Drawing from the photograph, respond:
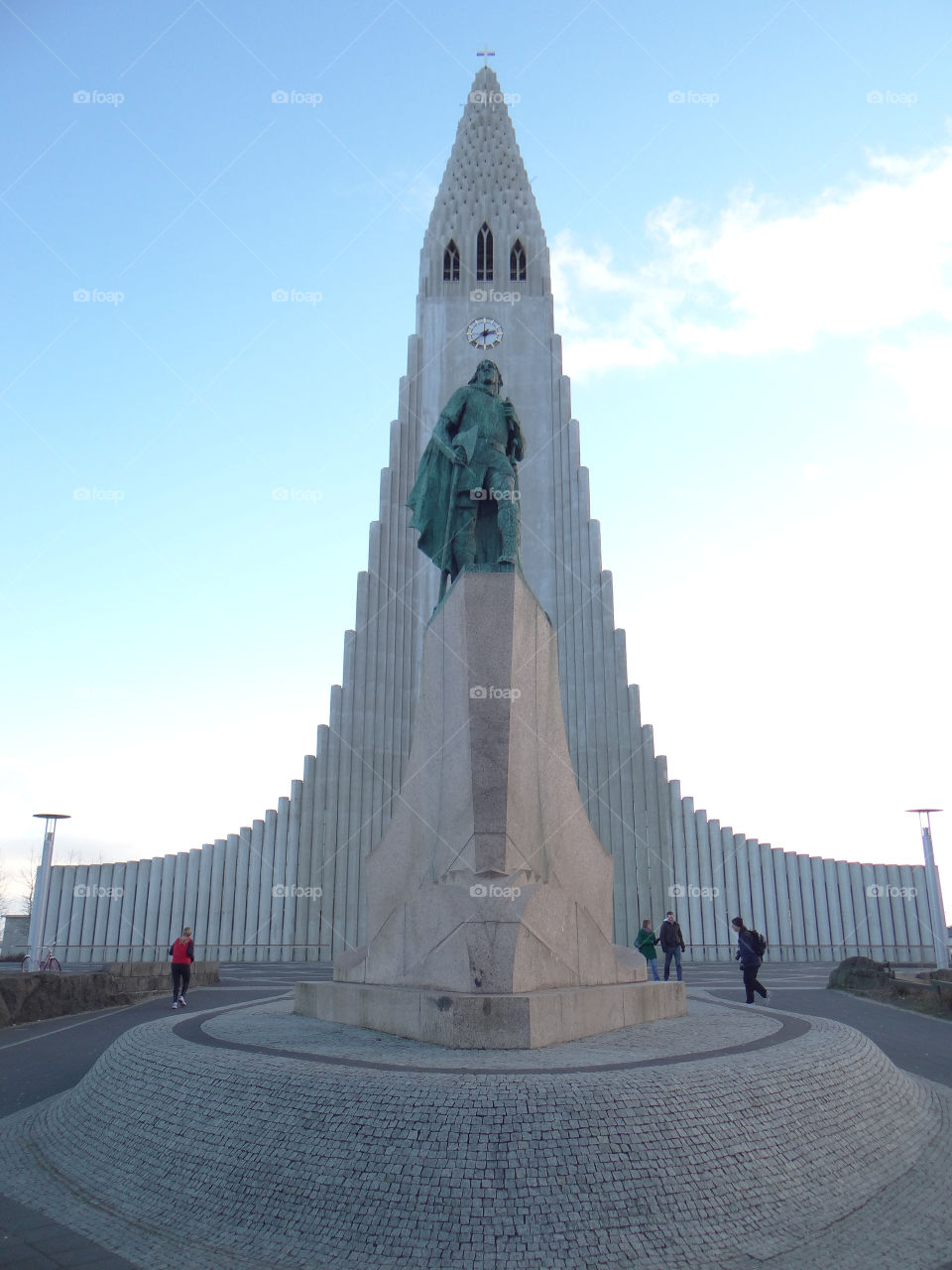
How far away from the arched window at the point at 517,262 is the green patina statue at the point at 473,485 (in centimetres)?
2891

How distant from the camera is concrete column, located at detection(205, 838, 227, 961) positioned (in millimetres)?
29094

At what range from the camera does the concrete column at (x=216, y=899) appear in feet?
95.5

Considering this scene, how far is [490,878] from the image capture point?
Answer: 7688mm

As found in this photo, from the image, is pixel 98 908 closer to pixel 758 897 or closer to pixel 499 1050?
pixel 758 897

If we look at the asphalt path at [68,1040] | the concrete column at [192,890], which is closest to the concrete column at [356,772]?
the concrete column at [192,890]

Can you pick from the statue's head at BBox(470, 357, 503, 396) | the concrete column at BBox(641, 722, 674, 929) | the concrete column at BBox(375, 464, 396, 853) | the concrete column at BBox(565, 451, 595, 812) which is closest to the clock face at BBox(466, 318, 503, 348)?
the concrete column at BBox(565, 451, 595, 812)

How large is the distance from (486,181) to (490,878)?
1470 inches

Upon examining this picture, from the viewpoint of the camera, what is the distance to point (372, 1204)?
4320mm

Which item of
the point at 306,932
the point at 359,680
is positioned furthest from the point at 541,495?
the point at 306,932

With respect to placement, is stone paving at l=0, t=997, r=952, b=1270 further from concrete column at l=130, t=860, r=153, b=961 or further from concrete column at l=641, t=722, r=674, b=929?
concrete column at l=130, t=860, r=153, b=961

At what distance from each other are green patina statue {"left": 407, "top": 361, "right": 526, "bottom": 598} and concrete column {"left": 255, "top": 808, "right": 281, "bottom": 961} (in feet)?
71.2

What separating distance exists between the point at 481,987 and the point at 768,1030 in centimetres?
243

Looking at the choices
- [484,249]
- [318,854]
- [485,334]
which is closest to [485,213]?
[484,249]

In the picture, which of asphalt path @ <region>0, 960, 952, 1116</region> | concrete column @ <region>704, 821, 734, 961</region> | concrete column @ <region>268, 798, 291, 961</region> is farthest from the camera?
concrete column @ <region>268, 798, 291, 961</region>
